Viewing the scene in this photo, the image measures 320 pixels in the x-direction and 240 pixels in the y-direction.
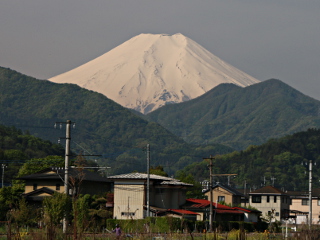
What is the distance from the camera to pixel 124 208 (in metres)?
67.4

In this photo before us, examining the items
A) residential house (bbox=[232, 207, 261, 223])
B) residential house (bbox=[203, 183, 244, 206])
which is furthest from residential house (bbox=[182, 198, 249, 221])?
residential house (bbox=[203, 183, 244, 206])

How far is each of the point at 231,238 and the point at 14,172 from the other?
282 ft

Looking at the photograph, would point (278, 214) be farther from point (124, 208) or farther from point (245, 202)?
point (124, 208)

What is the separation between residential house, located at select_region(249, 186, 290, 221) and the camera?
335 ft

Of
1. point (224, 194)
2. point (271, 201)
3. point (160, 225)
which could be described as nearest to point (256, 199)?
point (271, 201)

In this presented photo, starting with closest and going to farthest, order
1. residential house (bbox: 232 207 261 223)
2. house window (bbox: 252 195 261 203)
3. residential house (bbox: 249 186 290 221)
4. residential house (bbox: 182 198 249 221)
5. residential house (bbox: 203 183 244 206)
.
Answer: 1. residential house (bbox: 182 198 249 221)
2. residential house (bbox: 232 207 261 223)
3. residential house (bbox: 249 186 290 221)
4. residential house (bbox: 203 183 244 206)
5. house window (bbox: 252 195 261 203)

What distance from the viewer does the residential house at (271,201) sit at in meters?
102

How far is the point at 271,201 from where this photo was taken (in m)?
103

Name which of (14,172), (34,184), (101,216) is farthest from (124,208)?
(14,172)

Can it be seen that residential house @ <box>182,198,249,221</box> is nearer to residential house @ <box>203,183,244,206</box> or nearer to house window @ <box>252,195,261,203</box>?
residential house @ <box>203,183,244,206</box>

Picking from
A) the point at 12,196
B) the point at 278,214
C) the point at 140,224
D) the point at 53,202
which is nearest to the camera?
the point at 53,202

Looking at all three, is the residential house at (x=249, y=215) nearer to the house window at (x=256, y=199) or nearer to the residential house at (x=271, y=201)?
the residential house at (x=271, y=201)

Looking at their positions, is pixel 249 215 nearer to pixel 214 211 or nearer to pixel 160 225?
Answer: pixel 214 211

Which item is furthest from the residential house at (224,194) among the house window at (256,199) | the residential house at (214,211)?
the residential house at (214,211)
